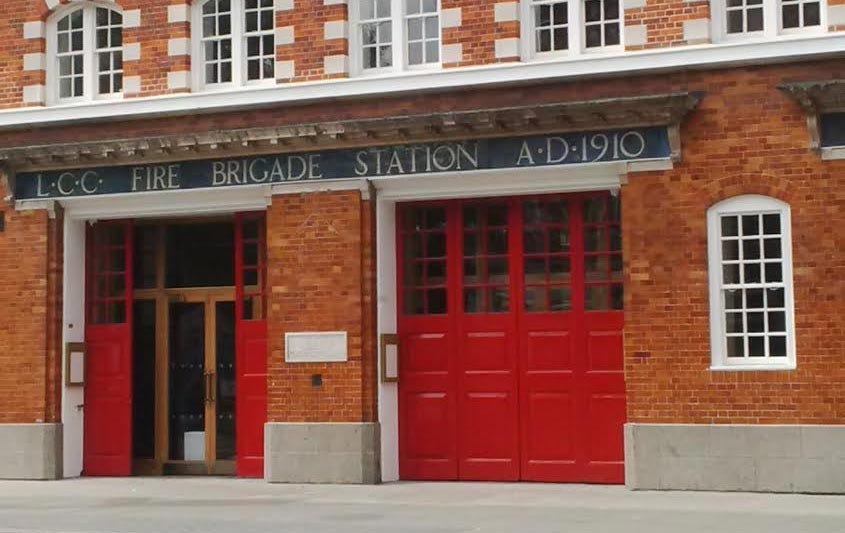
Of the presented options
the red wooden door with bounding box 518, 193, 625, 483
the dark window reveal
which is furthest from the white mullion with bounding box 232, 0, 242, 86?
the red wooden door with bounding box 518, 193, 625, 483

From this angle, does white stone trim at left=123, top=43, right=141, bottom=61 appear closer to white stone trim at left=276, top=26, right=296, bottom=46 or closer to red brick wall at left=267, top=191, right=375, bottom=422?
A: white stone trim at left=276, top=26, right=296, bottom=46

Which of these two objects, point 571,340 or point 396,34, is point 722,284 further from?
point 396,34

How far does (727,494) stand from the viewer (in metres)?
15.6

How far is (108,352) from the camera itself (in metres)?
19.6

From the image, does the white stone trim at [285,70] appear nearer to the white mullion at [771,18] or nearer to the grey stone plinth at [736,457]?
the white mullion at [771,18]

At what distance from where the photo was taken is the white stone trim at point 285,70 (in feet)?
59.1

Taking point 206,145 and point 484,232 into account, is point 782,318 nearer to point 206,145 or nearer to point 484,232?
point 484,232

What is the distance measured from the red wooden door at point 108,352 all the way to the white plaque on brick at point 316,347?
289 cm

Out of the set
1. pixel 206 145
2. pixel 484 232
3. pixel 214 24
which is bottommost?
pixel 484 232

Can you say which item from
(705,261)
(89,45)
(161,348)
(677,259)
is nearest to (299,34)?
(89,45)

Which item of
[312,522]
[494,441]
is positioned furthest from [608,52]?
[312,522]

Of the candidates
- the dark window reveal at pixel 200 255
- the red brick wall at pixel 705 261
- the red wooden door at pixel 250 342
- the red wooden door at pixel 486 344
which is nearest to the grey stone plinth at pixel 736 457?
the red brick wall at pixel 705 261

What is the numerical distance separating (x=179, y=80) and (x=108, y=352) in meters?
3.93

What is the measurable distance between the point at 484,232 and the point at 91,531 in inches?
255
